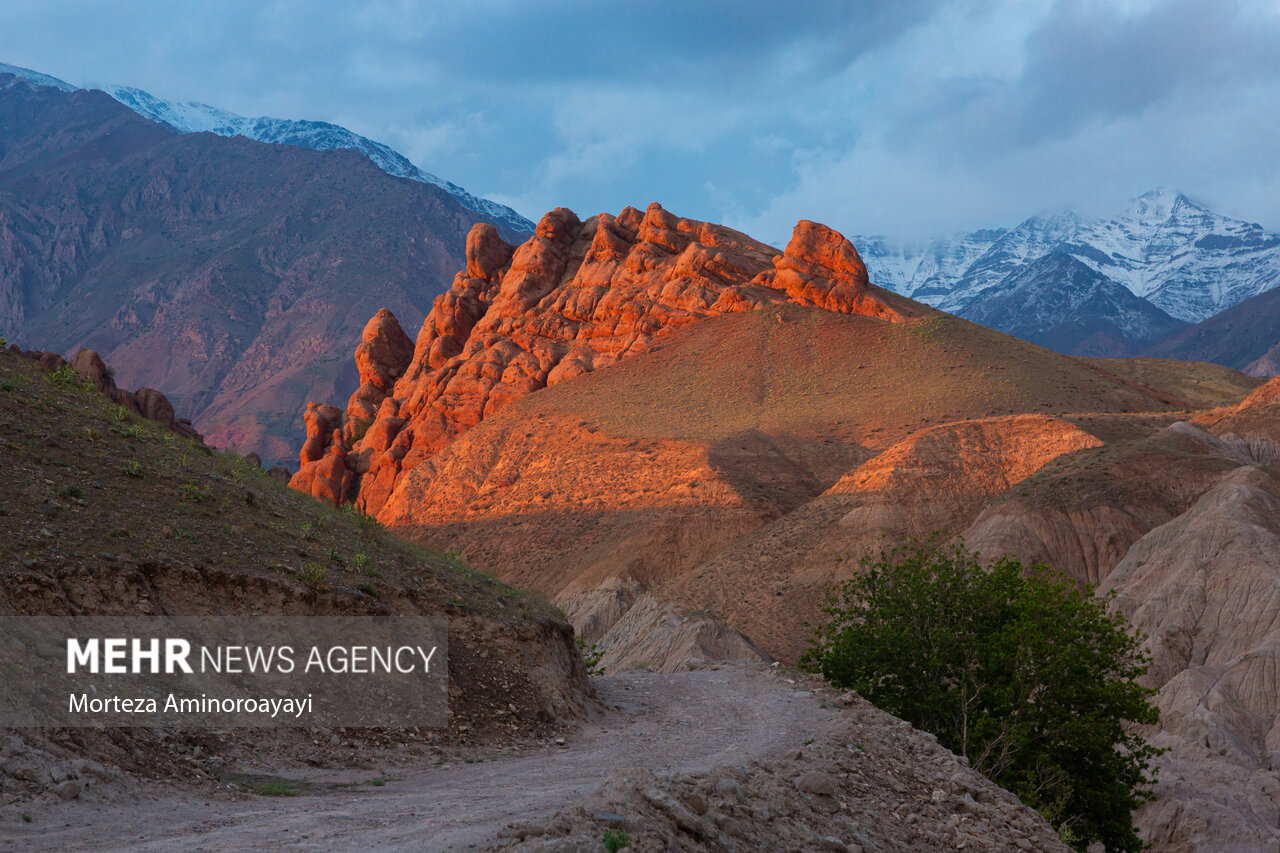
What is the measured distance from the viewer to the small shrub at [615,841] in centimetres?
889

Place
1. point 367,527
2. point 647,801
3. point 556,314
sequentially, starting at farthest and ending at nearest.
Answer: point 556,314 → point 367,527 → point 647,801

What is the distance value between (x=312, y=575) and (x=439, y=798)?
5745 mm

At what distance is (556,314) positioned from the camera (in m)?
89.9

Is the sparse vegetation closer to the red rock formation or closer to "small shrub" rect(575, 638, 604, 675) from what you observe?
"small shrub" rect(575, 638, 604, 675)

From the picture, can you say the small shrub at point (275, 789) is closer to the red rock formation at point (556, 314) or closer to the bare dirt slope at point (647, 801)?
the bare dirt slope at point (647, 801)

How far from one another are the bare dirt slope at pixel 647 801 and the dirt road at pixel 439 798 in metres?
0.03

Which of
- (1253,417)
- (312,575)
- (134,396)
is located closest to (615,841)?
(312,575)

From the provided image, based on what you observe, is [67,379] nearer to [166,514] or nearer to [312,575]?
[166,514]

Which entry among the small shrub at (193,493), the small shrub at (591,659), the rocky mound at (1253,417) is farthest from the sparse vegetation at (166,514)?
the rocky mound at (1253,417)

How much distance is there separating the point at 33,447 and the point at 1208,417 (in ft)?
189

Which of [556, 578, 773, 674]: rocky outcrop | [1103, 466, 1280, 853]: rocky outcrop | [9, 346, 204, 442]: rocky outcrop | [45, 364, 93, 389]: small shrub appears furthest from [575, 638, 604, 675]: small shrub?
[9, 346, 204, 442]: rocky outcrop

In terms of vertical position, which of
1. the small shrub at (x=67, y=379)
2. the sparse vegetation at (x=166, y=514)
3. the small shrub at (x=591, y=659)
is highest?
the small shrub at (x=67, y=379)

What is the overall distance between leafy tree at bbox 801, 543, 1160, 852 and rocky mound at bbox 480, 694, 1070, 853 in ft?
17.1

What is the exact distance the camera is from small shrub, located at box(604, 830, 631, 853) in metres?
8.89
